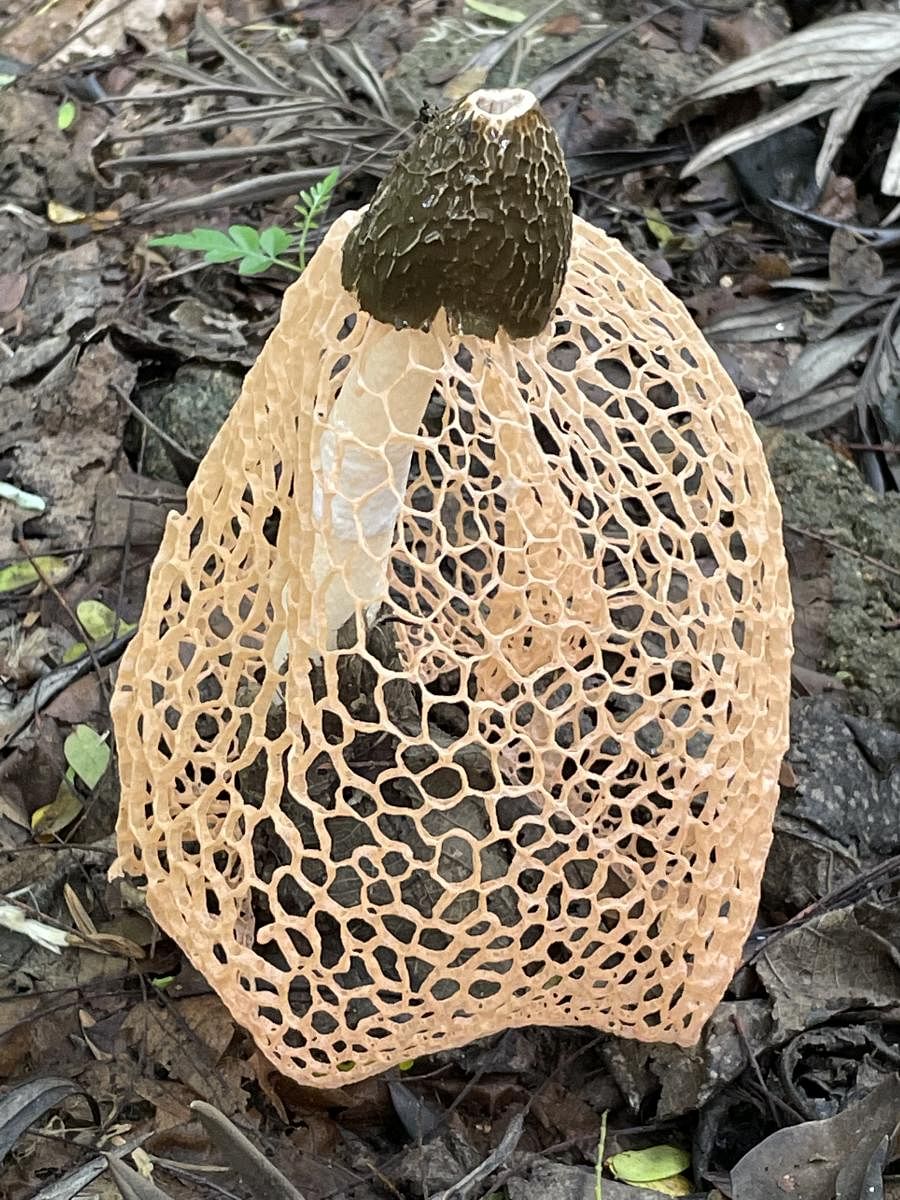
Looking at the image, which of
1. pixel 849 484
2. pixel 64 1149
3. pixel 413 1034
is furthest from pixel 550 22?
pixel 64 1149

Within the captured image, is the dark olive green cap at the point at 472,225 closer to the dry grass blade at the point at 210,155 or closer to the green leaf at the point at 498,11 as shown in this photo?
the dry grass blade at the point at 210,155

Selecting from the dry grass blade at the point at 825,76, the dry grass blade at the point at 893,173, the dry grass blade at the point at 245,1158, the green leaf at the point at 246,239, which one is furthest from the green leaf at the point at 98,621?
the dry grass blade at the point at 893,173

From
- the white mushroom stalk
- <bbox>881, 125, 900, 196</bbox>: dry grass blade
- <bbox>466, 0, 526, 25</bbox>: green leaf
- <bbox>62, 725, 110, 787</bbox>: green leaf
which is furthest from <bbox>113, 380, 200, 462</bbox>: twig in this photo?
<bbox>466, 0, 526, 25</bbox>: green leaf

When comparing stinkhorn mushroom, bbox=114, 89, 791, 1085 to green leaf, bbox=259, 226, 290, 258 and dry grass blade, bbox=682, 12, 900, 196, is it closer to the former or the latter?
green leaf, bbox=259, 226, 290, 258

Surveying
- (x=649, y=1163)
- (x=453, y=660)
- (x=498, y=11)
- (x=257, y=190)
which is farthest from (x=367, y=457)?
(x=498, y=11)

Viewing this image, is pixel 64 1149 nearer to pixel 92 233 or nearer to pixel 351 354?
pixel 351 354
